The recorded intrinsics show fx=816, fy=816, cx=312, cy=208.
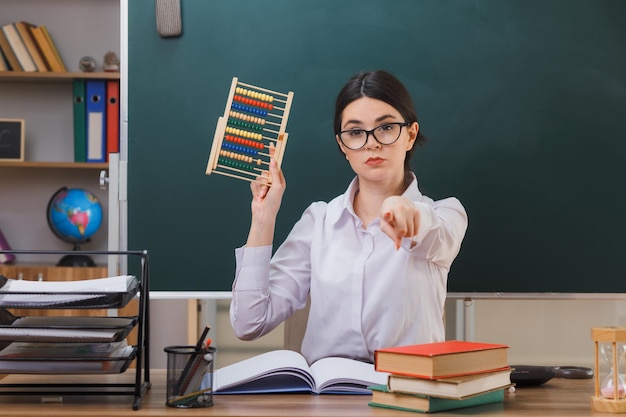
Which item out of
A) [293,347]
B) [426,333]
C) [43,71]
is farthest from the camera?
[43,71]

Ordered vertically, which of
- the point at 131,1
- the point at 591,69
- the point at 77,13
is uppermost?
the point at 77,13

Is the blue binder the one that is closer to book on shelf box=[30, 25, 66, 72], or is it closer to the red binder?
the red binder

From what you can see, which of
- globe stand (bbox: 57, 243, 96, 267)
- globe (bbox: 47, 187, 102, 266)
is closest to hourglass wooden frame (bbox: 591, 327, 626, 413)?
globe stand (bbox: 57, 243, 96, 267)

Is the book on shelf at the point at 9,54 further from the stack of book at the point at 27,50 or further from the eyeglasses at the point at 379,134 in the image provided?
the eyeglasses at the point at 379,134

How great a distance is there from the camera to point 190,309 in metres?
4.14

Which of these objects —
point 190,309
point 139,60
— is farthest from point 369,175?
point 190,309

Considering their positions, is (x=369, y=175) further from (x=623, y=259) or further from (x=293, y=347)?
(x=623, y=259)

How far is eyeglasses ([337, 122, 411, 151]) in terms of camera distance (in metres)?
1.96

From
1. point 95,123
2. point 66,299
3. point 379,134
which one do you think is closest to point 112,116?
point 95,123

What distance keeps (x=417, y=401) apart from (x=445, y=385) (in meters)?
0.06

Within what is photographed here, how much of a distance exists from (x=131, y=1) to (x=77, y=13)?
2.14 metres

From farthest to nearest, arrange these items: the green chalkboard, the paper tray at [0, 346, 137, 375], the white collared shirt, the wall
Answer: the wall < the green chalkboard < the white collared shirt < the paper tray at [0, 346, 137, 375]

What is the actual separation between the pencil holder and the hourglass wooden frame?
0.66 meters

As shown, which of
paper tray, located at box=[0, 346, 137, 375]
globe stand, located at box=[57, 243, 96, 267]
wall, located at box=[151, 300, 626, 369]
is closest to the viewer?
paper tray, located at box=[0, 346, 137, 375]
